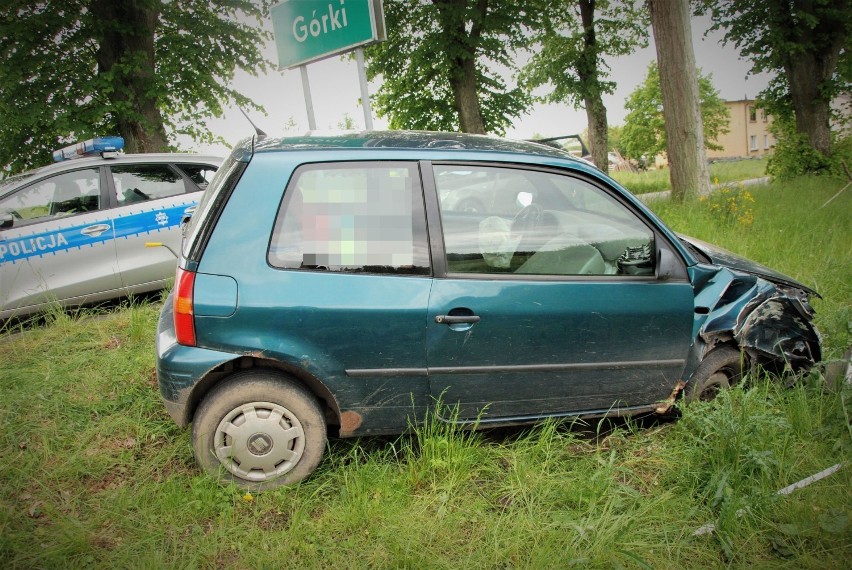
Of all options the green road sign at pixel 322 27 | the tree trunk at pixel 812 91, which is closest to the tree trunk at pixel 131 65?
the green road sign at pixel 322 27

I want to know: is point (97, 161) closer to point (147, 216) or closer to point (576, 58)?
point (147, 216)

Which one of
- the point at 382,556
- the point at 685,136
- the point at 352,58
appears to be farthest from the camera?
the point at 352,58

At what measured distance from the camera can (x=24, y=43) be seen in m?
10.6

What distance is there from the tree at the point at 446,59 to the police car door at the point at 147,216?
984cm

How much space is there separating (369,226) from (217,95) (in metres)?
11.9

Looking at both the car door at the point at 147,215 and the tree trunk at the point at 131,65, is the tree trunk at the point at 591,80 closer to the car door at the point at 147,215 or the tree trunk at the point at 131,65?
the tree trunk at the point at 131,65

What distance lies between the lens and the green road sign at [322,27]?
544 cm

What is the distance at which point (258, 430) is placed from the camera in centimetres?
264

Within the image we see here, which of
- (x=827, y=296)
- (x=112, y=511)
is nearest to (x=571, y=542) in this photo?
(x=112, y=511)

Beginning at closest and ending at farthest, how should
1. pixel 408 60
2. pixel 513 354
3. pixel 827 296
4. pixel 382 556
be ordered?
pixel 382 556, pixel 513 354, pixel 827 296, pixel 408 60

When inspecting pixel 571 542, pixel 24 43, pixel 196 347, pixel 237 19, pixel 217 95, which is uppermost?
pixel 237 19

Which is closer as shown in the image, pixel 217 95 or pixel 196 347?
pixel 196 347

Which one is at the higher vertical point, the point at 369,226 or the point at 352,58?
the point at 352,58

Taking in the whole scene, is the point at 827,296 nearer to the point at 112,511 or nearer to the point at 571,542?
the point at 571,542
